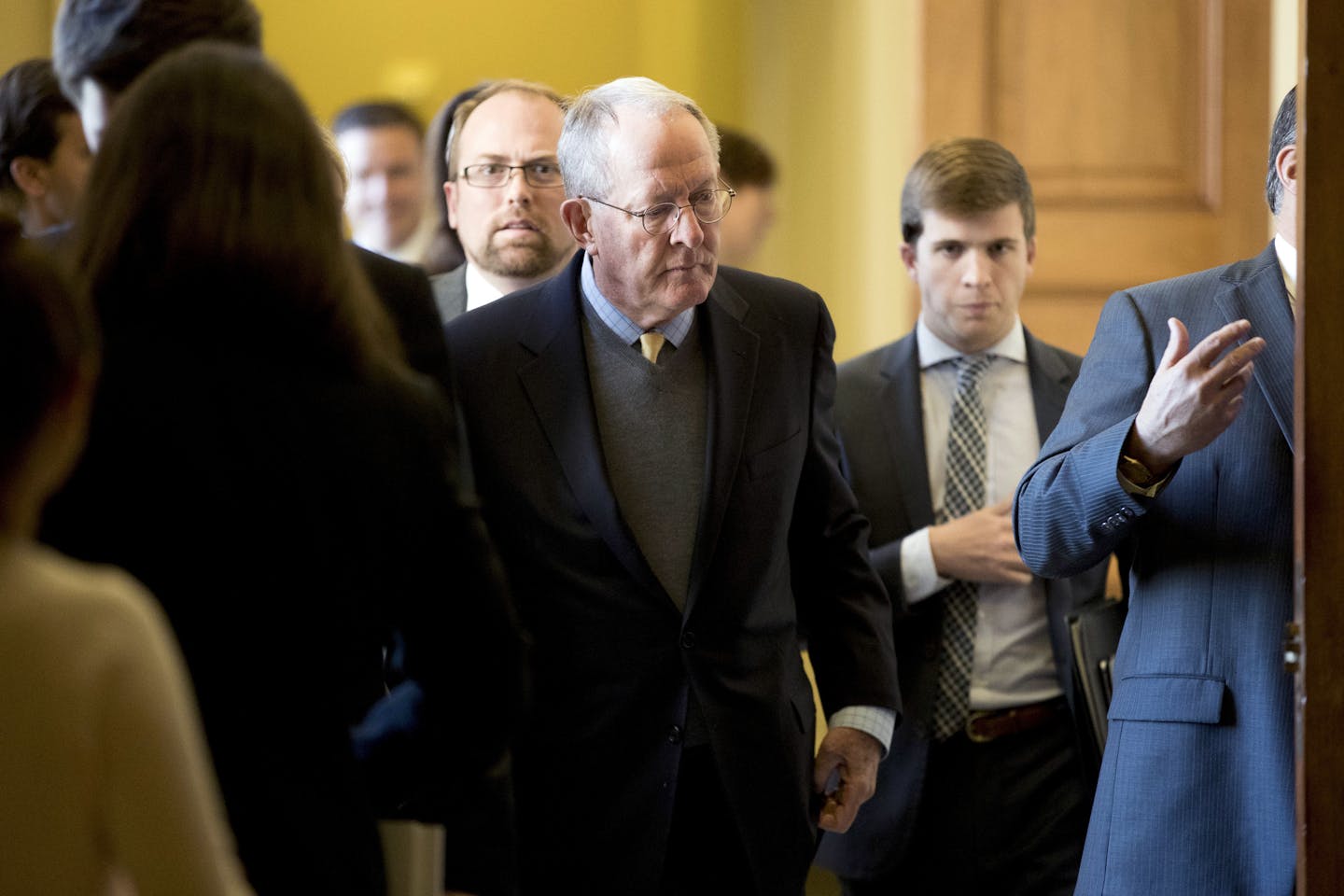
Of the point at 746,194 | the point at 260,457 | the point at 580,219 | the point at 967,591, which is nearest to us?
the point at 260,457

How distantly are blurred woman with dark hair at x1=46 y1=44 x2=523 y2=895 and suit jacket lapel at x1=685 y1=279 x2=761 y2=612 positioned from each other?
0.81 m

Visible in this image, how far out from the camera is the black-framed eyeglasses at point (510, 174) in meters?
2.92

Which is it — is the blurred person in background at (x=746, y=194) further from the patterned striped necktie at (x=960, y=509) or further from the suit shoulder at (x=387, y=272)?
the suit shoulder at (x=387, y=272)

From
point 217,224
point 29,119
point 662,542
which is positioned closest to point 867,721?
point 662,542

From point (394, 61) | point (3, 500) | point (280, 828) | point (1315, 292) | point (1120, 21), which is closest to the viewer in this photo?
point (3, 500)

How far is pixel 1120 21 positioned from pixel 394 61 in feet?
8.62

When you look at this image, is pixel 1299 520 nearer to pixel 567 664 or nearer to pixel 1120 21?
pixel 567 664

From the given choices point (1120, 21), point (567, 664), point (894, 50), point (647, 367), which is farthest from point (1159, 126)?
point (567, 664)

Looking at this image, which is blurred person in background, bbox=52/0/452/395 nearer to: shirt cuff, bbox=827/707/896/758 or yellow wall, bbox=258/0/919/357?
shirt cuff, bbox=827/707/896/758

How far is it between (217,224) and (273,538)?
25 cm

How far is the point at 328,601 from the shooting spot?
1.25 meters

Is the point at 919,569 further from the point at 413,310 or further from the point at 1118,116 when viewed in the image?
the point at 1118,116

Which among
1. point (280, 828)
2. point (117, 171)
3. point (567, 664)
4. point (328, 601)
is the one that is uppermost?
point (117, 171)

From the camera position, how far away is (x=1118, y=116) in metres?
4.36
